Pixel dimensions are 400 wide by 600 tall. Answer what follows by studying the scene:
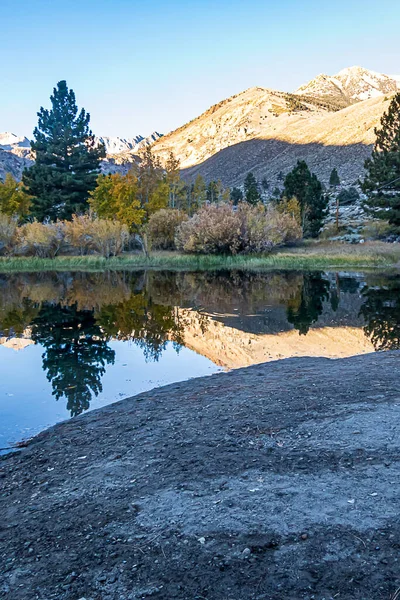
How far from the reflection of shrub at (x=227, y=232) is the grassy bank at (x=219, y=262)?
4.84ft

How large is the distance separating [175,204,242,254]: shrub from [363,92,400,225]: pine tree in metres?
11.4

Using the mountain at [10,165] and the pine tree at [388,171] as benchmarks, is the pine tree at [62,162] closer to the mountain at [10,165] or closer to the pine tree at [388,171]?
the pine tree at [388,171]

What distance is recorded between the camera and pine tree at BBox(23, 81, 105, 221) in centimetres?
4834

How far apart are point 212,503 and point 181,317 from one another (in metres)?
12.4


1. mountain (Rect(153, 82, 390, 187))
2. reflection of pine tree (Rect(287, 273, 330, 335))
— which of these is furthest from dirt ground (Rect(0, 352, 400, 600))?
mountain (Rect(153, 82, 390, 187))

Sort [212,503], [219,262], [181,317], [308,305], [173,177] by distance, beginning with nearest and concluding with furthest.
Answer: [212,503]
[181,317]
[308,305]
[219,262]
[173,177]

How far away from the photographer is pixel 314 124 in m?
136

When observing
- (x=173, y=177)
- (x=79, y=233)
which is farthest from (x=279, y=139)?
(x=79, y=233)

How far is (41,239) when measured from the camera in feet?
126

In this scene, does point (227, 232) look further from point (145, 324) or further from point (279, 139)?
point (279, 139)

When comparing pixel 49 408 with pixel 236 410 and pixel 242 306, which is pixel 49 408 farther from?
pixel 242 306

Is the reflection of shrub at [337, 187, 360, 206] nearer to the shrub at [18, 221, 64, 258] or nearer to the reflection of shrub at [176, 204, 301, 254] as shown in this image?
the reflection of shrub at [176, 204, 301, 254]

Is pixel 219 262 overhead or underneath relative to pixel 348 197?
underneath

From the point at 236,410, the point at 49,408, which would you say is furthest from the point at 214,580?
the point at 49,408
